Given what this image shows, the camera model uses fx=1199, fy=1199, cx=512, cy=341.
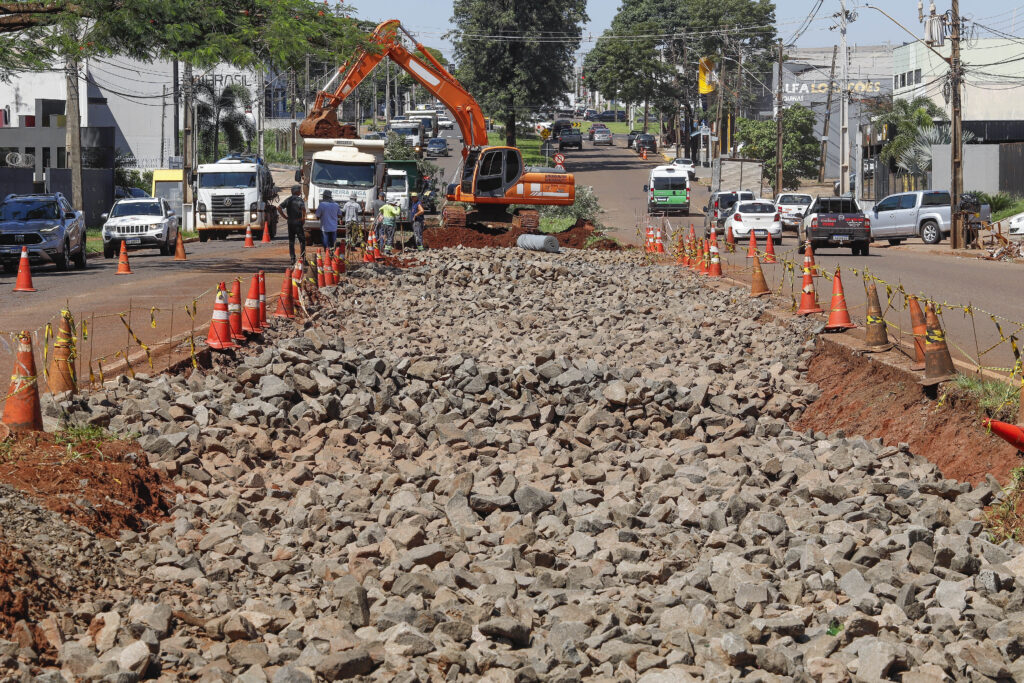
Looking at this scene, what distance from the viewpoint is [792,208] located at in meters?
44.6

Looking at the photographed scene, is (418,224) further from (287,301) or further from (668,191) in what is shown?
(668,191)

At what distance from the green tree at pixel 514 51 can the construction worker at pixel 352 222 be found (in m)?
46.6

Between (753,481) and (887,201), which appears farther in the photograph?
(887,201)

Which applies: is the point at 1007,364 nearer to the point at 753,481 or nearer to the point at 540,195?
the point at 753,481

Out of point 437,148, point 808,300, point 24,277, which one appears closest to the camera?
point 808,300

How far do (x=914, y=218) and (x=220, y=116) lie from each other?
5944 centimetres

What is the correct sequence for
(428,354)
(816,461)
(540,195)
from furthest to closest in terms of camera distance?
(540,195), (428,354), (816,461)

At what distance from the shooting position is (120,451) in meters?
8.98

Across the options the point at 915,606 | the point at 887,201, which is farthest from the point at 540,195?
the point at 915,606

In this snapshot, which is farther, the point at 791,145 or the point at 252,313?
the point at 791,145

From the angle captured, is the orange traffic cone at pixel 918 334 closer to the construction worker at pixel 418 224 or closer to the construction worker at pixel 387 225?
the construction worker at pixel 387 225

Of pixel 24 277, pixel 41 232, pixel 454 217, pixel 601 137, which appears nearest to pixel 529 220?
pixel 454 217

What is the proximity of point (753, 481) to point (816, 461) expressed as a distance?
819 millimetres

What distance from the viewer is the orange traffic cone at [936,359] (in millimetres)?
10641
